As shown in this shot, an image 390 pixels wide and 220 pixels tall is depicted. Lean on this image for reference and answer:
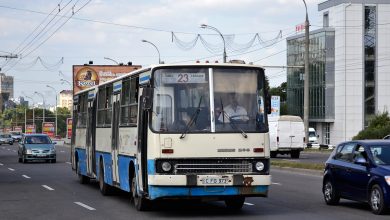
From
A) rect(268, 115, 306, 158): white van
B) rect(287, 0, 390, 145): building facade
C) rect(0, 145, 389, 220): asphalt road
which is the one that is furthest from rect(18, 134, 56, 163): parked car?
rect(287, 0, 390, 145): building facade

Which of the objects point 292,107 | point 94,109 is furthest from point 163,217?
point 292,107

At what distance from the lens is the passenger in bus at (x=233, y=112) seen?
1507 centimetres

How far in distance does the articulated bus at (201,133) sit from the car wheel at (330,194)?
255 cm

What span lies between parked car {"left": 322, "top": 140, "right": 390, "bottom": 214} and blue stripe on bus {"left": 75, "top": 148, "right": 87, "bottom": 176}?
358 inches

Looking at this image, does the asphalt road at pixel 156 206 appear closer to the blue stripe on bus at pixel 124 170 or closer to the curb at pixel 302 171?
the blue stripe on bus at pixel 124 170

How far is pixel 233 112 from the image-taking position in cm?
1512

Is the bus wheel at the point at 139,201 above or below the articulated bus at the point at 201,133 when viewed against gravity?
below

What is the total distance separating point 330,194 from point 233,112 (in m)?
3.50

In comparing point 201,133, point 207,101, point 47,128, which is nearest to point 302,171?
point 207,101

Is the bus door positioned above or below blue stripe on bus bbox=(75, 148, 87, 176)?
above

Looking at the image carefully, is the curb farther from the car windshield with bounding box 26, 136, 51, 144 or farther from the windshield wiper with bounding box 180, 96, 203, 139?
the car windshield with bounding box 26, 136, 51, 144

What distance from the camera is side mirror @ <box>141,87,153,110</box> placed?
14.9m

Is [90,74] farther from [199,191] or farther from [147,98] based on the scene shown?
[199,191]

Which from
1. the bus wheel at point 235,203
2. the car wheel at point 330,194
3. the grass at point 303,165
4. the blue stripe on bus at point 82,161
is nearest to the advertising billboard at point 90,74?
the grass at point 303,165
